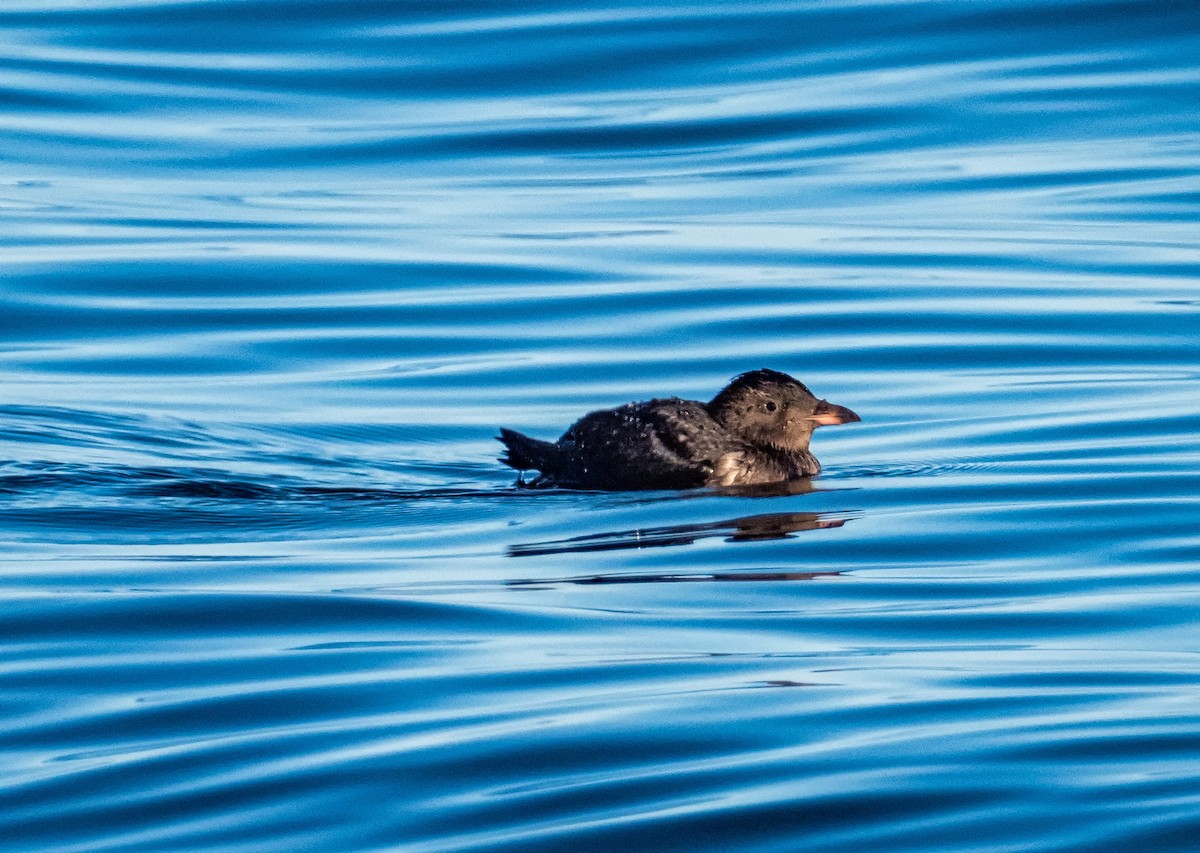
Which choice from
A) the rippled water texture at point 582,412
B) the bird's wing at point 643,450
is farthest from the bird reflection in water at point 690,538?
the bird's wing at point 643,450

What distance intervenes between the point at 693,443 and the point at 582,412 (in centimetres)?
222

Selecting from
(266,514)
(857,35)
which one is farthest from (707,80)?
(266,514)

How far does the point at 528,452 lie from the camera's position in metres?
9.88

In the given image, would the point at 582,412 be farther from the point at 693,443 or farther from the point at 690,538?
the point at 690,538

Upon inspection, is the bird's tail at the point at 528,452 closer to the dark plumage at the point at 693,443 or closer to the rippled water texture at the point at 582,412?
the dark plumage at the point at 693,443

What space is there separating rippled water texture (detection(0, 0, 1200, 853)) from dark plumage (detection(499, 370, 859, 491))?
176 millimetres

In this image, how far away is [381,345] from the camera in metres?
13.8

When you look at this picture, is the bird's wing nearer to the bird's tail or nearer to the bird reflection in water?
the bird's tail

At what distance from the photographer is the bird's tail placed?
9742mm

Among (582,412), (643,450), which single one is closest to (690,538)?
(643,450)

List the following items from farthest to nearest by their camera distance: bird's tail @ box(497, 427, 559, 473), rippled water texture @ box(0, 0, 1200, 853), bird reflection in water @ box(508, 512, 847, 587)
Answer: bird's tail @ box(497, 427, 559, 473) → bird reflection in water @ box(508, 512, 847, 587) → rippled water texture @ box(0, 0, 1200, 853)

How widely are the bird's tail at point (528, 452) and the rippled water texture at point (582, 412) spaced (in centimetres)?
14

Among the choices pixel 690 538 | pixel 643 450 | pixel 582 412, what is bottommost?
pixel 690 538

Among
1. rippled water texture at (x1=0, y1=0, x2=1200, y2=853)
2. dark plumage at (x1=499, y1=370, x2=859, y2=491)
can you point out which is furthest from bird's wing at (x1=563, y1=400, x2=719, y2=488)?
rippled water texture at (x1=0, y1=0, x2=1200, y2=853)
